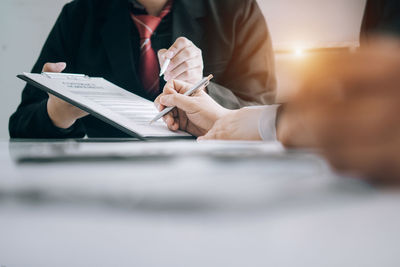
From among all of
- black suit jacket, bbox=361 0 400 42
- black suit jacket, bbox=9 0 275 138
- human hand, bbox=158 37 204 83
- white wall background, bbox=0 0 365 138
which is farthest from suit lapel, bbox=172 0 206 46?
white wall background, bbox=0 0 365 138

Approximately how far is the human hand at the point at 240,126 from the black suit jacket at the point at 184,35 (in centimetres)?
47

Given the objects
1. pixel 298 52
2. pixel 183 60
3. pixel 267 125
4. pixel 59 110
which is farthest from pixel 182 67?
pixel 298 52

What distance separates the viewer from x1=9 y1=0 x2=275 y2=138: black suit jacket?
0.98m

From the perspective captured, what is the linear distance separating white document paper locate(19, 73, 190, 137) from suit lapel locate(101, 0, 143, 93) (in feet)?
0.87

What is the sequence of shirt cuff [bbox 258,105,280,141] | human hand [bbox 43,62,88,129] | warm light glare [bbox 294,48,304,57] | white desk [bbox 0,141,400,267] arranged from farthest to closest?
warm light glare [bbox 294,48,304,57] → human hand [bbox 43,62,88,129] → shirt cuff [bbox 258,105,280,141] → white desk [bbox 0,141,400,267]

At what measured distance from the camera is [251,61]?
1059mm

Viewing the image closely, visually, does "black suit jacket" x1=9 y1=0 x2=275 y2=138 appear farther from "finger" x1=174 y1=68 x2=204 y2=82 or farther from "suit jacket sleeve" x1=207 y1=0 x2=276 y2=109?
"finger" x1=174 y1=68 x2=204 y2=82

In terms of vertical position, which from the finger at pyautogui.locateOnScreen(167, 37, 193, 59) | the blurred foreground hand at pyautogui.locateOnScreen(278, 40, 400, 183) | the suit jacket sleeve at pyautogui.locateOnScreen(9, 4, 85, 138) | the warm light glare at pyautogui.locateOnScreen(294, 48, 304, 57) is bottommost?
the warm light glare at pyautogui.locateOnScreen(294, 48, 304, 57)

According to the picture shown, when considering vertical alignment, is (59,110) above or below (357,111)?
below

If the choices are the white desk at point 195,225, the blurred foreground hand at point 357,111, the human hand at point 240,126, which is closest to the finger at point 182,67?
the human hand at point 240,126

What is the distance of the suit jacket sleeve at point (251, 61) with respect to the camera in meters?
1.00

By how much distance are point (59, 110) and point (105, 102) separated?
0.19 meters

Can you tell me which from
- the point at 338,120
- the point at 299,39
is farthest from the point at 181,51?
the point at 299,39

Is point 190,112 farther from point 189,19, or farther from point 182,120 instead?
point 189,19
